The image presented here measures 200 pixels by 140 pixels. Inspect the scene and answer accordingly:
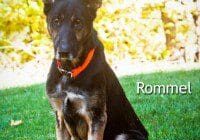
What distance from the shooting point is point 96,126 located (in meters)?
3.36

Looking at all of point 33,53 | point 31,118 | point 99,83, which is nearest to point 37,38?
point 33,53

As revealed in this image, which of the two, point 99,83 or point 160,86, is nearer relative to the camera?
point 99,83

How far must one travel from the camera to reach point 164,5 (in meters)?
4.07

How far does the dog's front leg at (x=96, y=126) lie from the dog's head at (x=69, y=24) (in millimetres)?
426

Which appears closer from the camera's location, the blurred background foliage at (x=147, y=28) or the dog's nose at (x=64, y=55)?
the dog's nose at (x=64, y=55)

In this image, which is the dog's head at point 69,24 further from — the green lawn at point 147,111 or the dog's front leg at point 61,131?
the green lawn at point 147,111

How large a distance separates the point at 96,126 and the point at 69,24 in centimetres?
69

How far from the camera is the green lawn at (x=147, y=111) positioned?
156 inches

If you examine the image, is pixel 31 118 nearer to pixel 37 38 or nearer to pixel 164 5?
pixel 37 38

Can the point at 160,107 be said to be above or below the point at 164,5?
below

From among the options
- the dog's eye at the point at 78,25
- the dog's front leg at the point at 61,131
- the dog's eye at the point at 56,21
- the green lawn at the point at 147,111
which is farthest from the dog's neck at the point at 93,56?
the green lawn at the point at 147,111

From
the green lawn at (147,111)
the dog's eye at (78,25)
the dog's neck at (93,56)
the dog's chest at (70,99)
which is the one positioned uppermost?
the dog's eye at (78,25)

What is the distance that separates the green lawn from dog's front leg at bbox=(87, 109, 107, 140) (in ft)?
1.89

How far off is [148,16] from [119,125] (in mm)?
1001
